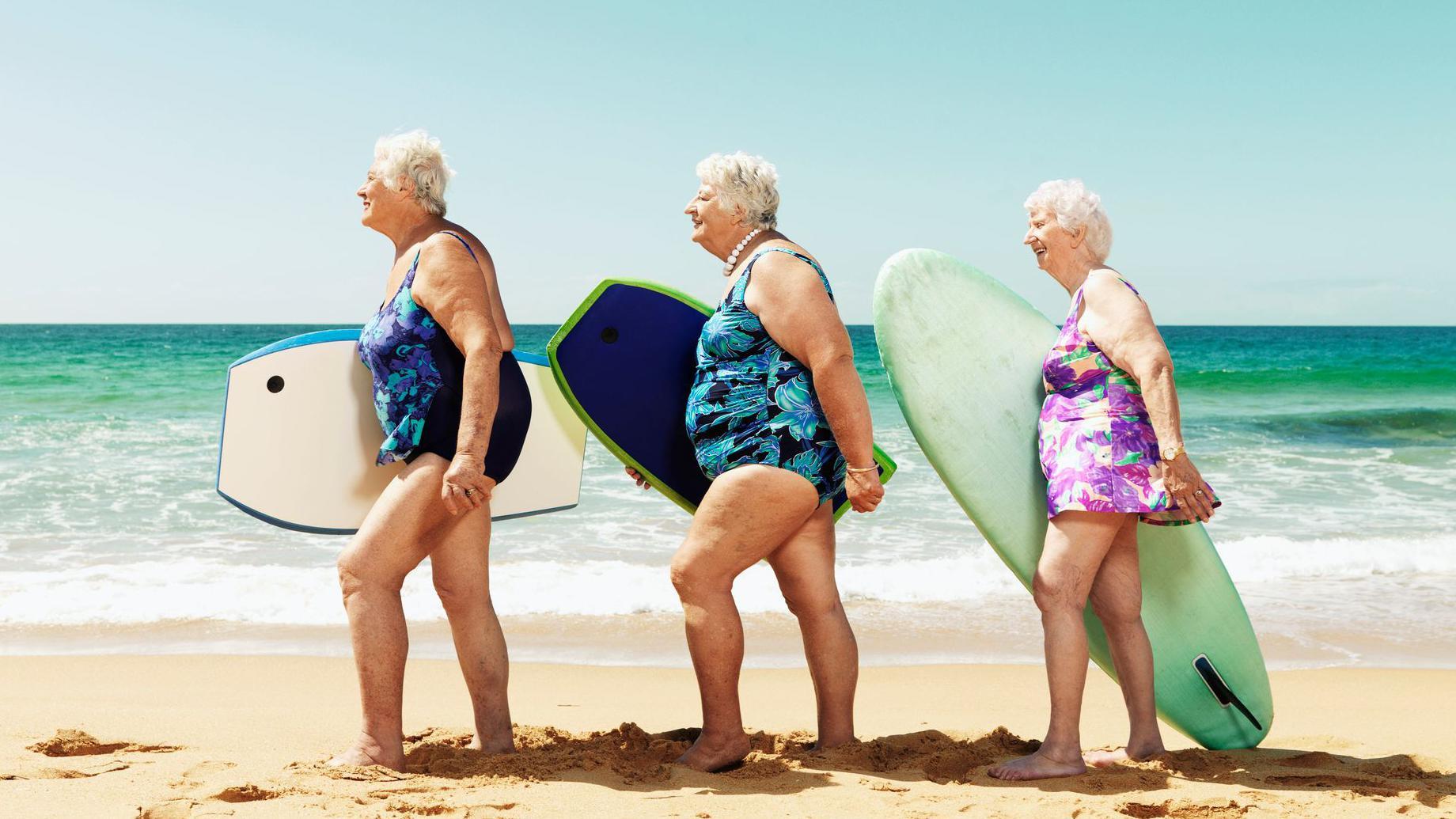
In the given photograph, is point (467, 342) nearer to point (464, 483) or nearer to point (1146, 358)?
point (464, 483)

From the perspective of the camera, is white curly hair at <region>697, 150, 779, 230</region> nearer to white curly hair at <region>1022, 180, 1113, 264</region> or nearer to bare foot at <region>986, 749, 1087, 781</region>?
white curly hair at <region>1022, 180, 1113, 264</region>

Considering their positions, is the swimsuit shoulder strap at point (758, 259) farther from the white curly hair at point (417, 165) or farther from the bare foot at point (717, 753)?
the bare foot at point (717, 753)

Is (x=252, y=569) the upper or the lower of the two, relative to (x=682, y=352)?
lower

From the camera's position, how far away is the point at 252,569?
6023mm

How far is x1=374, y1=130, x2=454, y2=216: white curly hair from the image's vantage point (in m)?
2.67

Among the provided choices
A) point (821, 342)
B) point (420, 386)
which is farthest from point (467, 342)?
point (821, 342)

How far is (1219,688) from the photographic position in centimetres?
302

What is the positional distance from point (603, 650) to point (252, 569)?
2437 millimetres

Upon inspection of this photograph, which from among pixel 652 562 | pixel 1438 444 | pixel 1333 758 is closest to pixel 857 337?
pixel 1438 444

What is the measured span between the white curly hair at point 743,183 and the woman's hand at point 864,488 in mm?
635

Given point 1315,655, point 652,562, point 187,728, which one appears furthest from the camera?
point 652,562

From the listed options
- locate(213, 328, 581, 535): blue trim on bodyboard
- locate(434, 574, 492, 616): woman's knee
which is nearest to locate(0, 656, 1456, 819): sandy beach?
locate(434, 574, 492, 616): woman's knee

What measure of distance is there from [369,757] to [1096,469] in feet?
5.93

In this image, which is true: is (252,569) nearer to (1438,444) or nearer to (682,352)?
(682,352)
